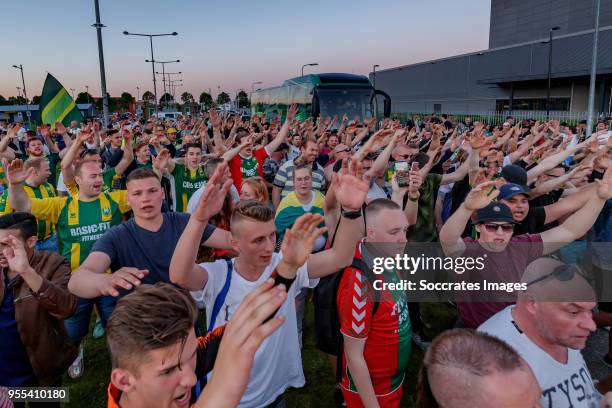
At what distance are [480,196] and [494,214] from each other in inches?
9.4

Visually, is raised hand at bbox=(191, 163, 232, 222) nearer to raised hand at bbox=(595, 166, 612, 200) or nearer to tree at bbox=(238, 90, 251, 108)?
raised hand at bbox=(595, 166, 612, 200)

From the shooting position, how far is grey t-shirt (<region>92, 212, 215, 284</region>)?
3025mm

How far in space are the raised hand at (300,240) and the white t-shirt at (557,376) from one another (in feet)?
3.81

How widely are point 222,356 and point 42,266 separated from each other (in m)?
2.47

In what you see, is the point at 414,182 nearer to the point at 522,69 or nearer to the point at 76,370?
the point at 76,370

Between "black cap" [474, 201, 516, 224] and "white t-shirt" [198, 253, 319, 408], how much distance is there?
1510 millimetres

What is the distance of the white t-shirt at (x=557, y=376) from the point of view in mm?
2031

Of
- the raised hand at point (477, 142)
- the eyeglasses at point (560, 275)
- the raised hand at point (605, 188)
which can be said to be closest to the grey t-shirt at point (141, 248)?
the eyeglasses at point (560, 275)

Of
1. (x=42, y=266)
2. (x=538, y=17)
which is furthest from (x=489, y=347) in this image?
(x=538, y=17)

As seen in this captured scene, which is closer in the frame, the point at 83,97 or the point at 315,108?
the point at 315,108

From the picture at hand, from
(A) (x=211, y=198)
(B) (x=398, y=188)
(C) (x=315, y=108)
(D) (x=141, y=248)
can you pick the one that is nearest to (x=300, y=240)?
(A) (x=211, y=198)

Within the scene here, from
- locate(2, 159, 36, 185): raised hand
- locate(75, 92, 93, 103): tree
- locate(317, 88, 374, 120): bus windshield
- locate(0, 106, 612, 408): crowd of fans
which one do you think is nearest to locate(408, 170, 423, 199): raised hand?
locate(0, 106, 612, 408): crowd of fans

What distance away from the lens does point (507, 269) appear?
3014mm

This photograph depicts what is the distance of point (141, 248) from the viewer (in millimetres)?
3092
